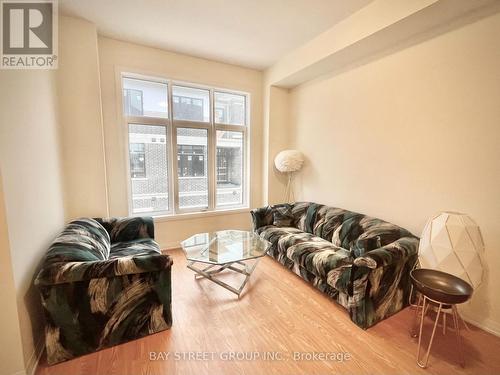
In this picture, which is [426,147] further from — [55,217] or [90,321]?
[55,217]

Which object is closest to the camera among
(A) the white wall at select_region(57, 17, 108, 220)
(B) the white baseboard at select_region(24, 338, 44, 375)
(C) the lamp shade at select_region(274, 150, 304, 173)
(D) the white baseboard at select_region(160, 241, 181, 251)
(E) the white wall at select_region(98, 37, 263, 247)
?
(B) the white baseboard at select_region(24, 338, 44, 375)

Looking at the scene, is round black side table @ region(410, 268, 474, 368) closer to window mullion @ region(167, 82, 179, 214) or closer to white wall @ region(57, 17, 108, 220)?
window mullion @ region(167, 82, 179, 214)

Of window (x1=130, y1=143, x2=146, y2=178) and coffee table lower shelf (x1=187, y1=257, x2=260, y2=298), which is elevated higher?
window (x1=130, y1=143, x2=146, y2=178)

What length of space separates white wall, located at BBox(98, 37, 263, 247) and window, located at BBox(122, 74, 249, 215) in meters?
0.13

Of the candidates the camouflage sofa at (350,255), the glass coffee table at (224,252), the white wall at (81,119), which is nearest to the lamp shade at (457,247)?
the camouflage sofa at (350,255)

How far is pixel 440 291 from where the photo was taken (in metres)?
1.46

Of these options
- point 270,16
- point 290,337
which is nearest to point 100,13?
point 270,16

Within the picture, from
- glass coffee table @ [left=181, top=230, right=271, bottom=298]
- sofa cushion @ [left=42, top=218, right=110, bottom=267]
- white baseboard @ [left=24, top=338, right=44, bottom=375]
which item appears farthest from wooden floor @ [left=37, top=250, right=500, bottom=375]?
sofa cushion @ [left=42, top=218, right=110, bottom=267]

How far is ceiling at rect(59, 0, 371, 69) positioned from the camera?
222 cm

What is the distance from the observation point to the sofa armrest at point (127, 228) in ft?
8.52

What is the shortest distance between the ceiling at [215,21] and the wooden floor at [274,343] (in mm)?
2950

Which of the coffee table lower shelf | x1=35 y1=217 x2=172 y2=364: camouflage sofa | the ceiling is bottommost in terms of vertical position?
the coffee table lower shelf

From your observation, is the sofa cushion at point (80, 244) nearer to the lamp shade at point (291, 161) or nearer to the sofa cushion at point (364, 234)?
the sofa cushion at point (364, 234)

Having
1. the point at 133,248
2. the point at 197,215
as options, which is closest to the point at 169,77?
the point at 197,215
